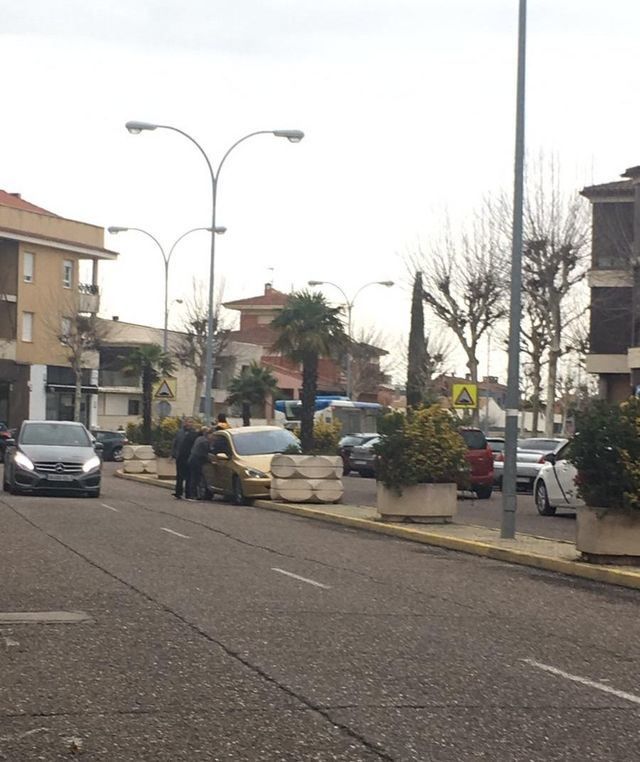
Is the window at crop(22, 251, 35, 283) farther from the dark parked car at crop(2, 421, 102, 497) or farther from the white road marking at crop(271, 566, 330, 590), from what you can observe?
the white road marking at crop(271, 566, 330, 590)

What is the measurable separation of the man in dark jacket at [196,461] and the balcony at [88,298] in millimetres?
46544

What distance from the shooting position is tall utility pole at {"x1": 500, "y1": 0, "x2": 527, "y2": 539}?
19.7m

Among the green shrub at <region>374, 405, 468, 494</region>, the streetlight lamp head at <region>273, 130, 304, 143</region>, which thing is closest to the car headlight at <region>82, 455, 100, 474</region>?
the green shrub at <region>374, 405, 468, 494</region>

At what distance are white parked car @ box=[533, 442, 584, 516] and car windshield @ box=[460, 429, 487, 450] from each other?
25.3ft

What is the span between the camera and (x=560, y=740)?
23.1 ft

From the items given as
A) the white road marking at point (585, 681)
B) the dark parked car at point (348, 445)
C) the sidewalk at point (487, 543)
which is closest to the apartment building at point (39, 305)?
the dark parked car at point (348, 445)

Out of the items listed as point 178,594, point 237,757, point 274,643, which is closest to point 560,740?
point 237,757

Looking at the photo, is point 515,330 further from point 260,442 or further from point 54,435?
point 54,435

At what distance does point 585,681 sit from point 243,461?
20886 mm

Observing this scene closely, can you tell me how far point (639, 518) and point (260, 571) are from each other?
4387 millimetres

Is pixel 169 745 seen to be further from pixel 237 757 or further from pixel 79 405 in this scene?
pixel 79 405

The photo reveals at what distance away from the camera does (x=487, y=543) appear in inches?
750

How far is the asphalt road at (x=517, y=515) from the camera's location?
22784mm

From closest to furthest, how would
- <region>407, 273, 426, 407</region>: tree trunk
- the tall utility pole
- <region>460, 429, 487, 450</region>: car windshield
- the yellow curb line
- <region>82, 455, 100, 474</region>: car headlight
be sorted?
the yellow curb line, the tall utility pole, <region>82, 455, 100, 474</region>: car headlight, <region>460, 429, 487, 450</region>: car windshield, <region>407, 273, 426, 407</region>: tree trunk
